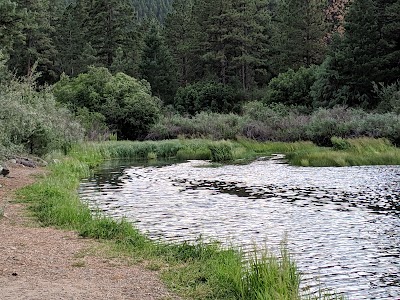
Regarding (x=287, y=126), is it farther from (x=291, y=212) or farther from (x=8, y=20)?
(x=291, y=212)

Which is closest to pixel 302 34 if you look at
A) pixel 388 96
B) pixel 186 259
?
pixel 388 96

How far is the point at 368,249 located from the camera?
11234 millimetres

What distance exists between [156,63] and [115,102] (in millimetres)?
22561

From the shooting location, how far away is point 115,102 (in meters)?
52.3

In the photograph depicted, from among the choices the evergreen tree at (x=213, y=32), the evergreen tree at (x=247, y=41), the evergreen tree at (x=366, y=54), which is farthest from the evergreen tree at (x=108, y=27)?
the evergreen tree at (x=366, y=54)

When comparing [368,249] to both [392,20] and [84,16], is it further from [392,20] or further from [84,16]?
[84,16]

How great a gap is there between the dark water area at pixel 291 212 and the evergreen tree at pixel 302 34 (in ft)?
142

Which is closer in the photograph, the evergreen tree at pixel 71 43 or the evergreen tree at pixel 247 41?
the evergreen tree at pixel 247 41

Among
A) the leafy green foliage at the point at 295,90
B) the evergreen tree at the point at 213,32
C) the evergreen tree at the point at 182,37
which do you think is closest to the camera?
the leafy green foliage at the point at 295,90

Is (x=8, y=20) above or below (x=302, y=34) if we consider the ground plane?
below

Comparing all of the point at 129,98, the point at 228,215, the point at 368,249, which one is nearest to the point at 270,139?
the point at 129,98

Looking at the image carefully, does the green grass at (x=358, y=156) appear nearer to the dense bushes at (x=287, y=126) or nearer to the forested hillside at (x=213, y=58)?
the dense bushes at (x=287, y=126)

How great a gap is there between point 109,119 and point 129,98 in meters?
2.68

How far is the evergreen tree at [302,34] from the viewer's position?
2685 inches
